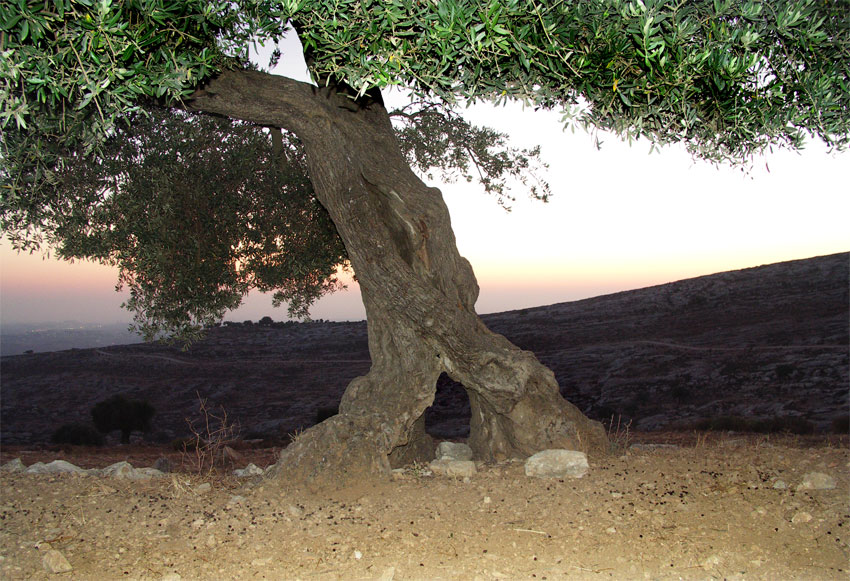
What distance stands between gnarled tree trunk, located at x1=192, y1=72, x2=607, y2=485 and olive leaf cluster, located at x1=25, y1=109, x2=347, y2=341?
2515mm

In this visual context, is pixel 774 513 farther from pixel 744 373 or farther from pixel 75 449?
pixel 744 373

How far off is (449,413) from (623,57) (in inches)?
829

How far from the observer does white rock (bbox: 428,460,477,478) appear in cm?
786

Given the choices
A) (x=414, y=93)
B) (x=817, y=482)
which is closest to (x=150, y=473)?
(x=414, y=93)

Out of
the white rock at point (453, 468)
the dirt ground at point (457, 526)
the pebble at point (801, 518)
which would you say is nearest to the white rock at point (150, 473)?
the dirt ground at point (457, 526)

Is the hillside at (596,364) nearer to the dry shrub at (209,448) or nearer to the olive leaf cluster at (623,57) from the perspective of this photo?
the dry shrub at (209,448)

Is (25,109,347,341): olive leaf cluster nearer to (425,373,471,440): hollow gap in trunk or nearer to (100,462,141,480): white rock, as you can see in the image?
(100,462,141,480): white rock

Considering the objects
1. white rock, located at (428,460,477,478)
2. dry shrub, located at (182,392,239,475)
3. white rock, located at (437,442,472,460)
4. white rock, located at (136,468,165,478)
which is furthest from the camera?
white rock, located at (437,442,472,460)

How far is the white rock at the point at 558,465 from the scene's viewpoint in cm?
754

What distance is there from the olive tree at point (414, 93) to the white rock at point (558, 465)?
1.05 metres

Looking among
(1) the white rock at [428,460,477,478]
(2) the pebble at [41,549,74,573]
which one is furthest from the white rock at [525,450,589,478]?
(2) the pebble at [41,549,74,573]

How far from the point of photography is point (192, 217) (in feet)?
34.4

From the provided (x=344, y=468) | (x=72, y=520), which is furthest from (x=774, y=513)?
(x=72, y=520)

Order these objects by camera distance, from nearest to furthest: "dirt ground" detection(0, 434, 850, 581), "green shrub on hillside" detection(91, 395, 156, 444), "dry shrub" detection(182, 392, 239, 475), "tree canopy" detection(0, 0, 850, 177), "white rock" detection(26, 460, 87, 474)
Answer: "tree canopy" detection(0, 0, 850, 177) < "dirt ground" detection(0, 434, 850, 581) < "dry shrub" detection(182, 392, 239, 475) < "white rock" detection(26, 460, 87, 474) < "green shrub on hillside" detection(91, 395, 156, 444)
